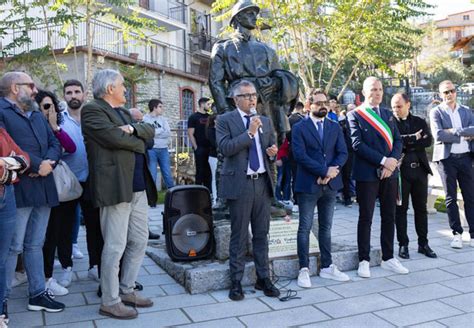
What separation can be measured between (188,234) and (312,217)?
1248mm

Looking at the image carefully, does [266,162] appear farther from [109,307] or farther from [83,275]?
[83,275]

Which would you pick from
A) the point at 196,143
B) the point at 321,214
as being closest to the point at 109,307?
the point at 321,214

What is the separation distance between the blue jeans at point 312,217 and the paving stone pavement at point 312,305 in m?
0.33

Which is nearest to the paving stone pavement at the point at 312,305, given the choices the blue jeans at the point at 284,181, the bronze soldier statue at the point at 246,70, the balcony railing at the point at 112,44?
the bronze soldier statue at the point at 246,70

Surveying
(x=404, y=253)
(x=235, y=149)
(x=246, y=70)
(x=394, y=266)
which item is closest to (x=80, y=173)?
(x=235, y=149)

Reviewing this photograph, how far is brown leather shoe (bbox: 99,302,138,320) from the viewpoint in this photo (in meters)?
3.61

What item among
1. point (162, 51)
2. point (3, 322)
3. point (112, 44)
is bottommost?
point (3, 322)

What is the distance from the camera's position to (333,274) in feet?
15.0

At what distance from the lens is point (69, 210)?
4477 mm

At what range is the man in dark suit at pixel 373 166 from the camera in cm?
471

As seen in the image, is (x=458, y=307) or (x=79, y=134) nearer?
(x=458, y=307)

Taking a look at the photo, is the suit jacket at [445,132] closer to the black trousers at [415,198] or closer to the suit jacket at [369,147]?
the black trousers at [415,198]

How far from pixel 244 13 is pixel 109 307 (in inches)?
131

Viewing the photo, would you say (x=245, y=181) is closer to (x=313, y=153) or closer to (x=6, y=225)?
(x=313, y=153)
